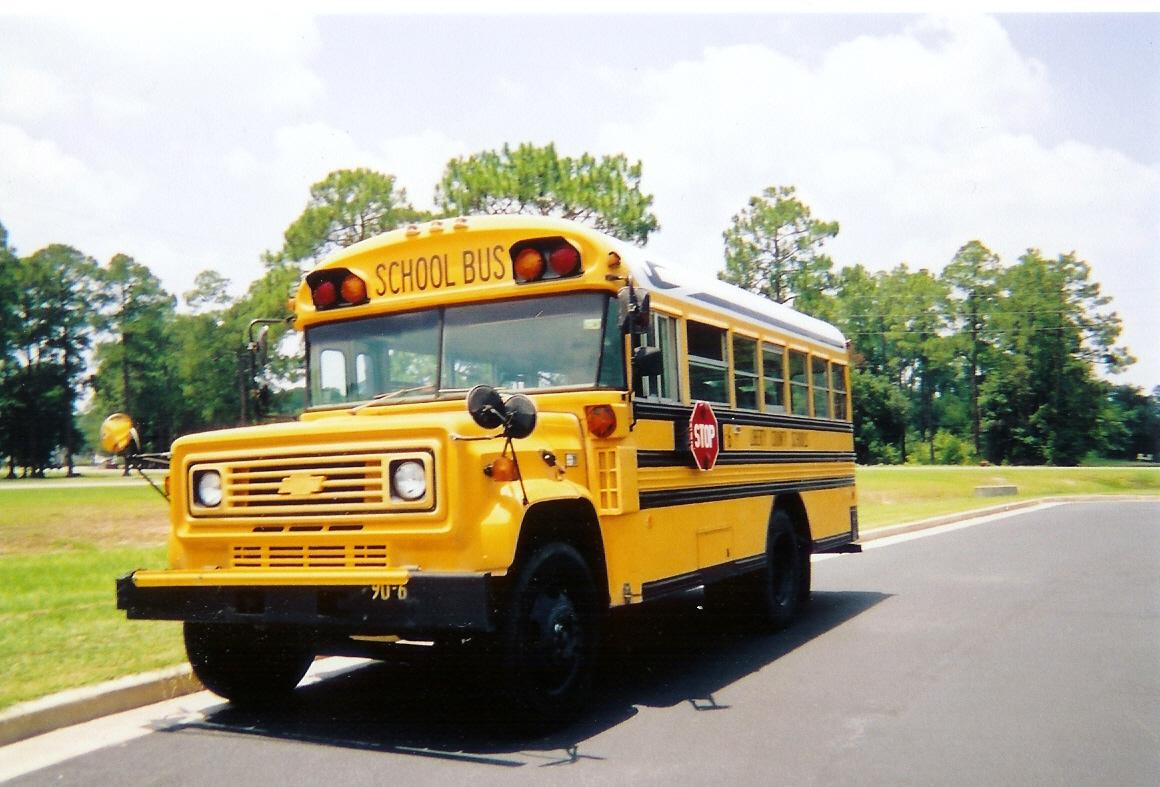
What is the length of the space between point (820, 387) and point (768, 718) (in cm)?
A: 505

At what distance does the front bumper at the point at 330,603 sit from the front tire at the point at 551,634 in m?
0.35

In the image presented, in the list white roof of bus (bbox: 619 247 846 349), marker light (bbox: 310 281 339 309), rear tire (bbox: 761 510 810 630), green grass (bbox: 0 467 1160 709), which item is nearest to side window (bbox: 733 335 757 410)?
white roof of bus (bbox: 619 247 846 349)

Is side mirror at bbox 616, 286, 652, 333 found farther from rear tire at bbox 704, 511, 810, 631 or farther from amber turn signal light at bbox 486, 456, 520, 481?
rear tire at bbox 704, 511, 810, 631

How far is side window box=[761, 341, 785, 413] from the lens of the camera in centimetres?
892

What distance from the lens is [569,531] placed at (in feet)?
19.4

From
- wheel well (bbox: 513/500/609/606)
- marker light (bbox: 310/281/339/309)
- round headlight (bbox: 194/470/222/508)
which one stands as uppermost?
marker light (bbox: 310/281/339/309)

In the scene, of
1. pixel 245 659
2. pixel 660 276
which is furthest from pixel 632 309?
pixel 245 659

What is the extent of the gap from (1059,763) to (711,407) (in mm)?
3325

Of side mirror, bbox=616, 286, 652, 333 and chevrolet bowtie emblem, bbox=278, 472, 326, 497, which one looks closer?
chevrolet bowtie emblem, bbox=278, 472, 326, 497

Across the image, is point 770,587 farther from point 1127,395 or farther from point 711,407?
point 1127,395

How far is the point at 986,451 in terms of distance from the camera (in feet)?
260

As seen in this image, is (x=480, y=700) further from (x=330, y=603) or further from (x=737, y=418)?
(x=737, y=418)

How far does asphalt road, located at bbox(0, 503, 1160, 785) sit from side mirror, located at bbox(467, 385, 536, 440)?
1544 mm

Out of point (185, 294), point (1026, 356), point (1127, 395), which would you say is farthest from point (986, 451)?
point (185, 294)
